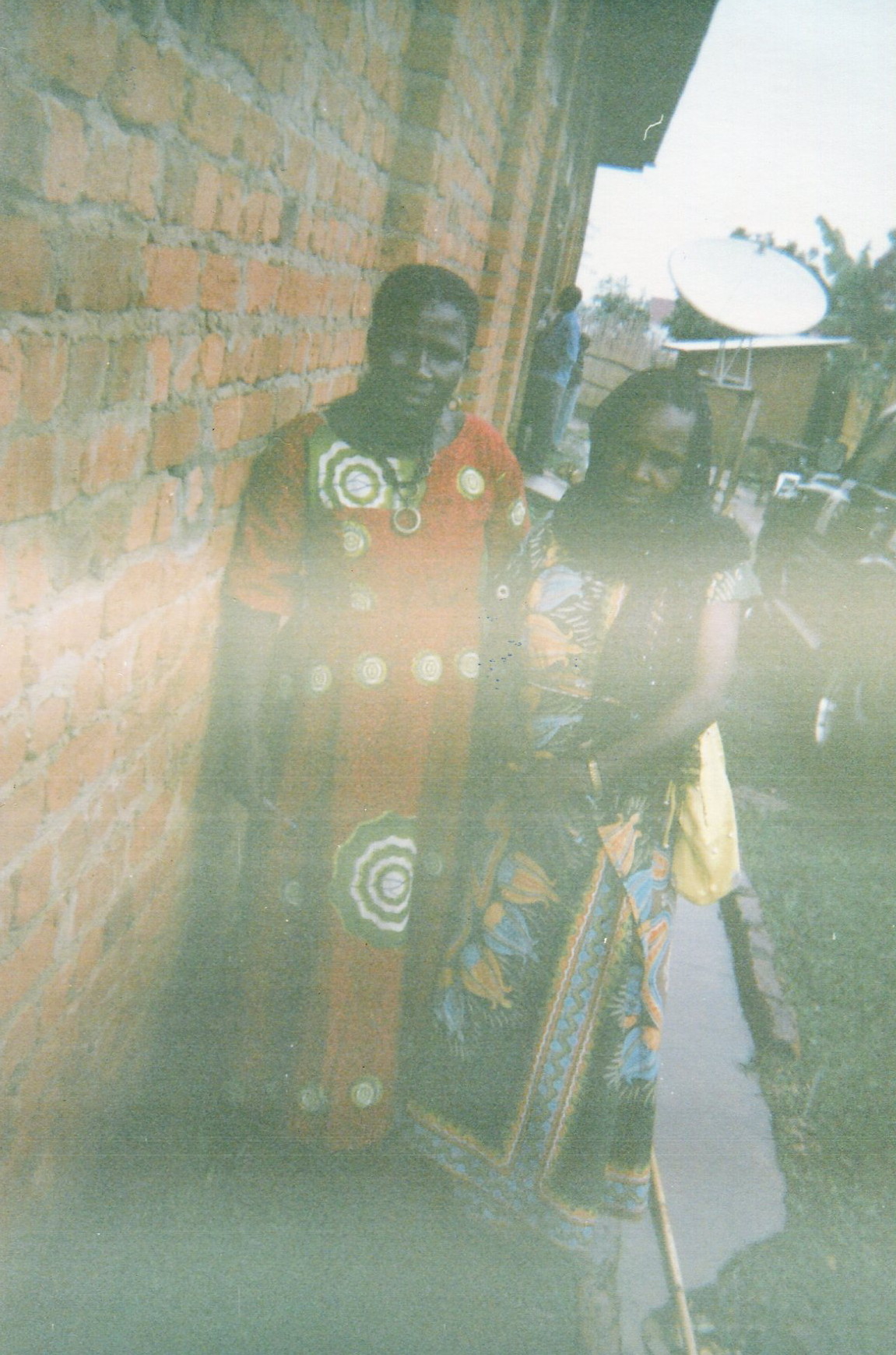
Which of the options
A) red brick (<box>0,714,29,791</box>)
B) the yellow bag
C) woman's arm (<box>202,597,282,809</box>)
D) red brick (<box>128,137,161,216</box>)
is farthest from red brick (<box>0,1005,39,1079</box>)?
the yellow bag

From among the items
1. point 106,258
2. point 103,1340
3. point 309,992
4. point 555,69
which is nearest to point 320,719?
point 309,992

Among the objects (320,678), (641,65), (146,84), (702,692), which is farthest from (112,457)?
(641,65)

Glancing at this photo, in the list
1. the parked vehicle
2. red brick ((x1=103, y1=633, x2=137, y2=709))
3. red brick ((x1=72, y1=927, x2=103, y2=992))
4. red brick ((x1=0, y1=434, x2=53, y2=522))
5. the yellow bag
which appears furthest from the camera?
the parked vehicle

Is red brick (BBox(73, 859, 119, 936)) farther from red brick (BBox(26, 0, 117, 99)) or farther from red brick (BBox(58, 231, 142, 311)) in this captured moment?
red brick (BBox(26, 0, 117, 99))

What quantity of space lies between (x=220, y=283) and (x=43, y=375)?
0.49m

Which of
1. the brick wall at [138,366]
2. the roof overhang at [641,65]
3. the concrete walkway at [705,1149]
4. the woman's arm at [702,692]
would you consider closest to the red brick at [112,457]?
the brick wall at [138,366]

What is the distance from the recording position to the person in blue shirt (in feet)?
20.1

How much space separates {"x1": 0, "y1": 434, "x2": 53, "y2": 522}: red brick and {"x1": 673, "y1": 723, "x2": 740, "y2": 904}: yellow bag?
54.8 inches

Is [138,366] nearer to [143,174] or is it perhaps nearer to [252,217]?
[143,174]

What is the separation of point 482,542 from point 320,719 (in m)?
0.51

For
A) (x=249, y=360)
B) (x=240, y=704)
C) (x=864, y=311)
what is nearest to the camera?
(x=249, y=360)

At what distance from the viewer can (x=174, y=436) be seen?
126 centimetres

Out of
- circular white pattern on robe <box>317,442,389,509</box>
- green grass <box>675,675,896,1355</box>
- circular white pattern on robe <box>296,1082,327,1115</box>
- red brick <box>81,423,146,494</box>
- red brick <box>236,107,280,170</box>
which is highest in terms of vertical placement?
red brick <box>236,107,280,170</box>

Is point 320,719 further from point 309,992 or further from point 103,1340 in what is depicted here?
point 103,1340
